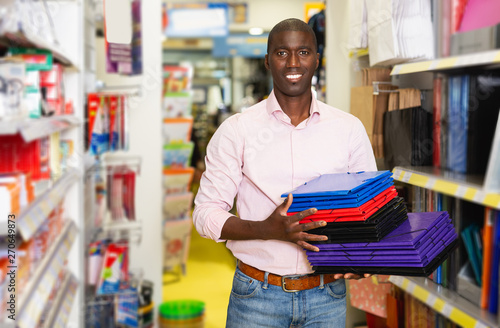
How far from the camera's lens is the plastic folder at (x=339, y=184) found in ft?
4.79

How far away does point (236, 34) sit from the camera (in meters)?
8.30

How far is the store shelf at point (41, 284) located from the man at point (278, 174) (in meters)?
0.63

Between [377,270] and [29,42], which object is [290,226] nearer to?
[377,270]

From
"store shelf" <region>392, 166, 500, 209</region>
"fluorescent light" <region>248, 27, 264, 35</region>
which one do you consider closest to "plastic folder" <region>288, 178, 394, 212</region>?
"store shelf" <region>392, 166, 500, 209</region>

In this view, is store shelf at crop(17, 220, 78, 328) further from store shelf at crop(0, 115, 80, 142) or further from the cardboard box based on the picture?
the cardboard box

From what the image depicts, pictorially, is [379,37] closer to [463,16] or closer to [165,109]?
[463,16]

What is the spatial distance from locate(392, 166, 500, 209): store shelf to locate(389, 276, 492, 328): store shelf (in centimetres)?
39

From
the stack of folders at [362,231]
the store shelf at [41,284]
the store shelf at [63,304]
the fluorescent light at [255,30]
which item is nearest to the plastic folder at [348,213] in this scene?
the stack of folders at [362,231]

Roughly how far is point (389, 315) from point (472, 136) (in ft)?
3.29

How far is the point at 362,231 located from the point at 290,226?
0.66ft

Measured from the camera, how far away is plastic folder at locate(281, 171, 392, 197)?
4.79 ft

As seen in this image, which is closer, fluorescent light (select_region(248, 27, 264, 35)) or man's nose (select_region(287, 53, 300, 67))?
man's nose (select_region(287, 53, 300, 67))

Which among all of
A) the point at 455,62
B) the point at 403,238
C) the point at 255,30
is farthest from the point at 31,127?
the point at 255,30

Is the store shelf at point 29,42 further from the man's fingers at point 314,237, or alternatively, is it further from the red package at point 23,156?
the man's fingers at point 314,237
